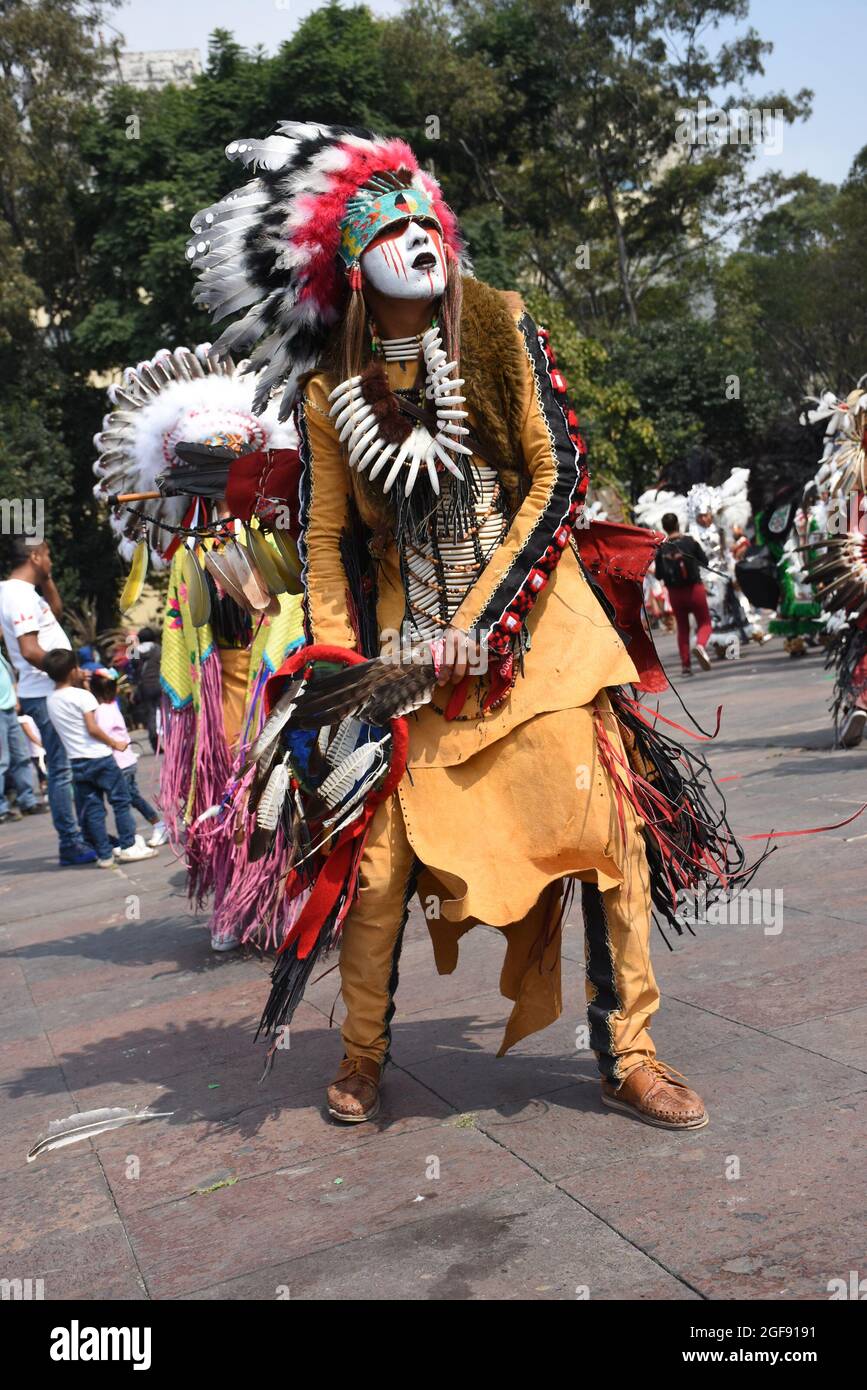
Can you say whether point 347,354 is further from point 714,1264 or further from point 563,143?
point 563,143

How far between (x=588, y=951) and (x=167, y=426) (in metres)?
3.13

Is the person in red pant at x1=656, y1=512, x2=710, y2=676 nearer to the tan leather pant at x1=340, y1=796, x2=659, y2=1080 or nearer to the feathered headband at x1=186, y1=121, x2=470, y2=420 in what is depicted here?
the feathered headband at x1=186, y1=121, x2=470, y2=420

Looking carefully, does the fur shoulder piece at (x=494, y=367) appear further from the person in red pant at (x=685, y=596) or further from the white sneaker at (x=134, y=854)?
the person in red pant at (x=685, y=596)

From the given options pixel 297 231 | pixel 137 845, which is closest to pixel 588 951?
pixel 297 231

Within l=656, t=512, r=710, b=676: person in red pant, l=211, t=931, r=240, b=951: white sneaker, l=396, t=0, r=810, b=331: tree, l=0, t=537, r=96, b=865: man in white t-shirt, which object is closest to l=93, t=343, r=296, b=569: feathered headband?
l=211, t=931, r=240, b=951: white sneaker

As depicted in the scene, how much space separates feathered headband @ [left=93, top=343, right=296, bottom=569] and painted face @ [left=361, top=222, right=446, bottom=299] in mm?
2256

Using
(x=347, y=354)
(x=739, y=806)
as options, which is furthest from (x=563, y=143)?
(x=347, y=354)

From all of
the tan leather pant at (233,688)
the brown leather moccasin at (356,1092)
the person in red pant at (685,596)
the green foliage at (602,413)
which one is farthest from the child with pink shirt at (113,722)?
the green foliage at (602,413)

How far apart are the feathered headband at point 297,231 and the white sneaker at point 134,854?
5.32 meters

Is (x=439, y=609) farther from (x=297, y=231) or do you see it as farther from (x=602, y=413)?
(x=602, y=413)

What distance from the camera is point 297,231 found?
3.19 meters

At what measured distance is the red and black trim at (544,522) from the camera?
3036 mm

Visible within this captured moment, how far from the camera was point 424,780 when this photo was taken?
122 inches
